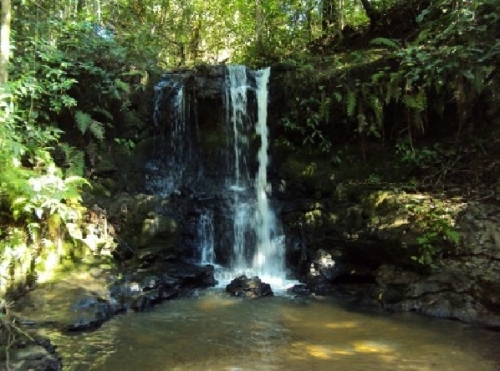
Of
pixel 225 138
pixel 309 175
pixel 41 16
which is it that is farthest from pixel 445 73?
pixel 41 16

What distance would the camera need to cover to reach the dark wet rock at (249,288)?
747cm

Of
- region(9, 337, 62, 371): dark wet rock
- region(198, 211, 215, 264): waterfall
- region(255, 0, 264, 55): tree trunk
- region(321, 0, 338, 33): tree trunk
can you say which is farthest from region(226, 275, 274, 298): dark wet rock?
region(321, 0, 338, 33): tree trunk

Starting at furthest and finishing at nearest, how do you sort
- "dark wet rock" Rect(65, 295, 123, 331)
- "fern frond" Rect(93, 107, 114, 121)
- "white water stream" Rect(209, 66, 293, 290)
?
"fern frond" Rect(93, 107, 114, 121) → "white water stream" Rect(209, 66, 293, 290) → "dark wet rock" Rect(65, 295, 123, 331)

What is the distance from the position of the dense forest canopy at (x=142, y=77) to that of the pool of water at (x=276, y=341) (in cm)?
207

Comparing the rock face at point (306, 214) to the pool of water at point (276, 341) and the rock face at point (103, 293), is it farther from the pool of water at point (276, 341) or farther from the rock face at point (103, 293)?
the pool of water at point (276, 341)

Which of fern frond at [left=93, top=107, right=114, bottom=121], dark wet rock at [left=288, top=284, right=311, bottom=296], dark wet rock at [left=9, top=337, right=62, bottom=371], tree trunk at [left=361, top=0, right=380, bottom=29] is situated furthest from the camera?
tree trunk at [left=361, top=0, right=380, bottom=29]

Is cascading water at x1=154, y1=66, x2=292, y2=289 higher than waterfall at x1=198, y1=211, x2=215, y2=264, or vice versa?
cascading water at x1=154, y1=66, x2=292, y2=289

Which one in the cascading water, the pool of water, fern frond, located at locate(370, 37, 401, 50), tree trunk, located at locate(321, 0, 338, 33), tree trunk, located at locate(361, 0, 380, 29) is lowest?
the pool of water

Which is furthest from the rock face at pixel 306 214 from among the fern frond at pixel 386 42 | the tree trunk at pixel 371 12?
the tree trunk at pixel 371 12

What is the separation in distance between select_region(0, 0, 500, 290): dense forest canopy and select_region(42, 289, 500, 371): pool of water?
6.81 ft

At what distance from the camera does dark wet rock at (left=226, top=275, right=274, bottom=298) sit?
24.5 feet

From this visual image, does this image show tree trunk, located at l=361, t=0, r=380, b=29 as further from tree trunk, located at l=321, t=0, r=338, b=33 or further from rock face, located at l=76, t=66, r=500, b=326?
rock face, located at l=76, t=66, r=500, b=326

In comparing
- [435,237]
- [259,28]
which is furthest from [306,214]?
[259,28]

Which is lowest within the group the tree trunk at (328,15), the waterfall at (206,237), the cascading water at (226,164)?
the waterfall at (206,237)
